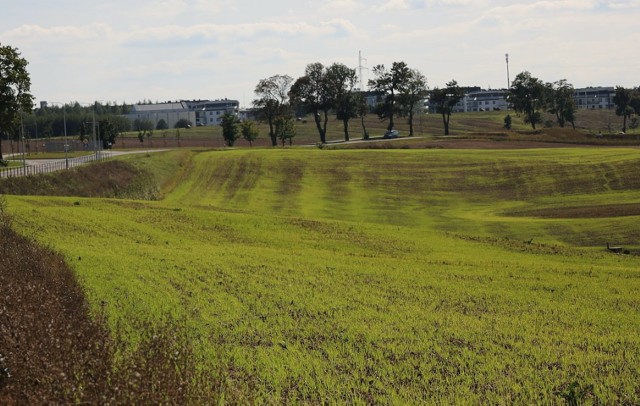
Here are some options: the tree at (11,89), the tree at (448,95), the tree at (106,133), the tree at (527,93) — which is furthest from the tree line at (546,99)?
the tree at (11,89)

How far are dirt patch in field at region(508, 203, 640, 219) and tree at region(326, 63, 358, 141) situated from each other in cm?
9479

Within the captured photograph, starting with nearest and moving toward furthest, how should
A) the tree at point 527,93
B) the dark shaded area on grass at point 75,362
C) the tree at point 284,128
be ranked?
1. the dark shaded area on grass at point 75,362
2. the tree at point 284,128
3. the tree at point 527,93

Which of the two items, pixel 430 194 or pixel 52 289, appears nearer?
pixel 52 289

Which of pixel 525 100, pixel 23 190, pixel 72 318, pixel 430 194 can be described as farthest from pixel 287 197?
pixel 525 100

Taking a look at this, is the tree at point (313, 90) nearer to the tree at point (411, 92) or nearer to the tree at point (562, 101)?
the tree at point (411, 92)

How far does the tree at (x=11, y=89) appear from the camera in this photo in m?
85.7

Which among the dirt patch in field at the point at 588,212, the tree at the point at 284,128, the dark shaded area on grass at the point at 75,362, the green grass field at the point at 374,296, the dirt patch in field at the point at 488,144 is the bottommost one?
the dirt patch in field at the point at 588,212

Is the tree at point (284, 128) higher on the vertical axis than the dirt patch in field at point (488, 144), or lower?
higher

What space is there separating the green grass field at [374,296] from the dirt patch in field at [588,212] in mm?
277

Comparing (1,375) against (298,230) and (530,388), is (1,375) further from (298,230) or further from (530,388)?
(298,230)

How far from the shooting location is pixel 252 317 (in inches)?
735

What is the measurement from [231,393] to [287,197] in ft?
192

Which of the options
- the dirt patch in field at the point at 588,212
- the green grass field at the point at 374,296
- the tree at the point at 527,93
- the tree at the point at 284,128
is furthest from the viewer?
the tree at the point at 527,93

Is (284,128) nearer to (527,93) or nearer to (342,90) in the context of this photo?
(342,90)
